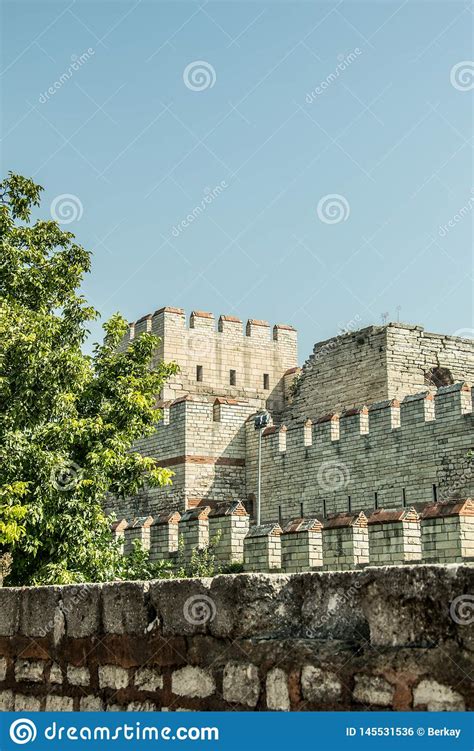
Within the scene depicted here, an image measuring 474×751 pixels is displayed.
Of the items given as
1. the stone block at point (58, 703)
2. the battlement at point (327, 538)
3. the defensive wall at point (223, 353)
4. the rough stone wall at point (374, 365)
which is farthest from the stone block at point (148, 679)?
the defensive wall at point (223, 353)

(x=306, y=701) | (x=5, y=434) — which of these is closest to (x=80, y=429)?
(x=5, y=434)

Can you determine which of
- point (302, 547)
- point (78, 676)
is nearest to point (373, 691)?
point (78, 676)

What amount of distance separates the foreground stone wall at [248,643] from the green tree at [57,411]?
448cm

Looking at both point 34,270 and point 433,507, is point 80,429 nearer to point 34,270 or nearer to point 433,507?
point 34,270

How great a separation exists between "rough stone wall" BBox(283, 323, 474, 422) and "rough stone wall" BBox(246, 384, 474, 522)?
3.25m

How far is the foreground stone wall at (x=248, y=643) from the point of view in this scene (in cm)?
315

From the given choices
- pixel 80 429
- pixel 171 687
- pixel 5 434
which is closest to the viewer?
pixel 171 687

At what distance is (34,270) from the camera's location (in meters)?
12.1

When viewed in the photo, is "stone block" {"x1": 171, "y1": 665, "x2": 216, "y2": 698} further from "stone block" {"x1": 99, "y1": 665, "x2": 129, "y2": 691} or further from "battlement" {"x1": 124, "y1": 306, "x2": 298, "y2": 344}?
"battlement" {"x1": 124, "y1": 306, "x2": 298, "y2": 344}

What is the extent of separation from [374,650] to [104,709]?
1762 millimetres

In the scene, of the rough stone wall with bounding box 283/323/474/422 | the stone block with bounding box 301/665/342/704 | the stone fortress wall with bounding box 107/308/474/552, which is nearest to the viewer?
the stone block with bounding box 301/665/342/704

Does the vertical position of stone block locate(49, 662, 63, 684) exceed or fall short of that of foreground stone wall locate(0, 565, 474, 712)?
it falls short

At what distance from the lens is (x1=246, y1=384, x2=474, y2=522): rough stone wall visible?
16625mm

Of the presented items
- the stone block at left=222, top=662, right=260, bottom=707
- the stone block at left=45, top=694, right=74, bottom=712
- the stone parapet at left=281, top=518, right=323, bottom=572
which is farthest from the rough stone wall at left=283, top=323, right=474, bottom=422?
the stone block at left=222, top=662, right=260, bottom=707
